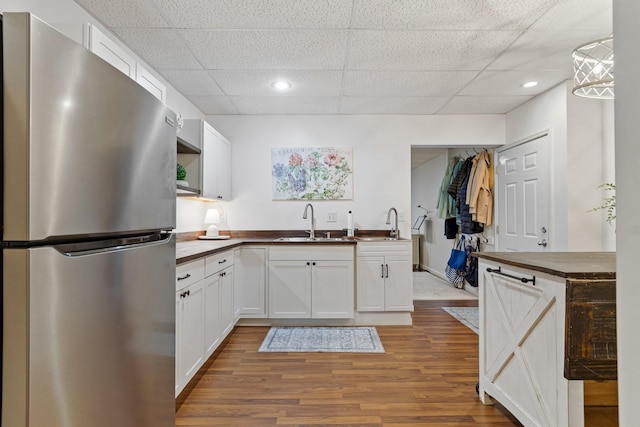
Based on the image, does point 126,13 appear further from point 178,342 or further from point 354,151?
point 354,151

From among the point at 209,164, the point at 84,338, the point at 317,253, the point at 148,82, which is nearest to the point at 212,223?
the point at 209,164

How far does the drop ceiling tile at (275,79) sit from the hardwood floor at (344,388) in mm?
2344

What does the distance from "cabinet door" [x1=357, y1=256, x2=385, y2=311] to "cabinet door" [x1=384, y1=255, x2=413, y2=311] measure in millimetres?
52

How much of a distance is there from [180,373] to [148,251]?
3.67 ft

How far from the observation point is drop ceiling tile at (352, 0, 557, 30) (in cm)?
181

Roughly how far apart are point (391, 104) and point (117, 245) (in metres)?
3.13

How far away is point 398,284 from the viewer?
129 inches

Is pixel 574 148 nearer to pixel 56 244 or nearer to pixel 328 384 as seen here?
pixel 328 384

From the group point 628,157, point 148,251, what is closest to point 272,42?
point 148,251

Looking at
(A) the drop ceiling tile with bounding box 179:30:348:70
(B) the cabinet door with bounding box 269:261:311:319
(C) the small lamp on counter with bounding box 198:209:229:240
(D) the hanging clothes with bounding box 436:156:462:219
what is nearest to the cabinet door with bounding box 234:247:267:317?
(B) the cabinet door with bounding box 269:261:311:319

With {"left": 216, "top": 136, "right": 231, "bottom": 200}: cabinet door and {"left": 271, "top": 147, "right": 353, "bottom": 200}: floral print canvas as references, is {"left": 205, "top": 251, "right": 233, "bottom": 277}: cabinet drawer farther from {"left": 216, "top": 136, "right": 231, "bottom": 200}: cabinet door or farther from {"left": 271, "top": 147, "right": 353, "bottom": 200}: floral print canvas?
{"left": 271, "top": 147, "right": 353, "bottom": 200}: floral print canvas

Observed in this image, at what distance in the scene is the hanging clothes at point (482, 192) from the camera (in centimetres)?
404

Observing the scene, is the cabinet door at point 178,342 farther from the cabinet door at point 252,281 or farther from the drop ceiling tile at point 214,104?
the drop ceiling tile at point 214,104

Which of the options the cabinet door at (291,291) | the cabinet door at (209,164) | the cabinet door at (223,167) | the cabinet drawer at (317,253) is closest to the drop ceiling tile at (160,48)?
the cabinet door at (209,164)
